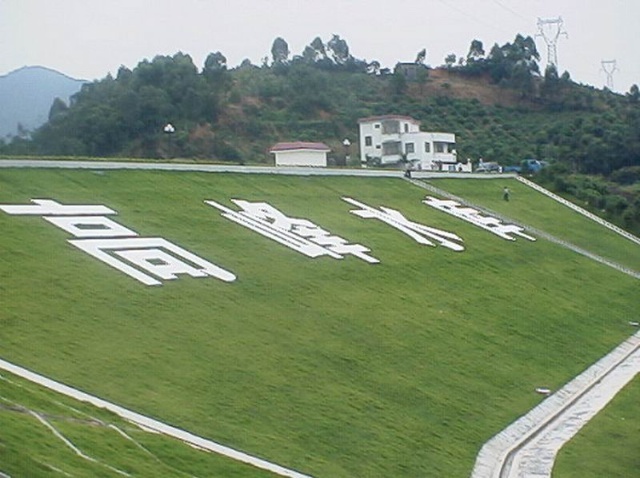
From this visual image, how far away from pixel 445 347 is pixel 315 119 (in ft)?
194

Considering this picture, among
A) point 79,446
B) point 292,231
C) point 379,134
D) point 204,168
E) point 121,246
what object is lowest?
point 79,446

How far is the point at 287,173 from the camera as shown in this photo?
3684 cm

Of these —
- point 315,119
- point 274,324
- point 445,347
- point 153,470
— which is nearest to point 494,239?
point 445,347

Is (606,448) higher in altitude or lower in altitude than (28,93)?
lower

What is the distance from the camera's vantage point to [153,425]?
48.5ft

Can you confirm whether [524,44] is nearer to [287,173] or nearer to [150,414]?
[287,173]

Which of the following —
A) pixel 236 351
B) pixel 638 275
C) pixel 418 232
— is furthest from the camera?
pixel 638 275

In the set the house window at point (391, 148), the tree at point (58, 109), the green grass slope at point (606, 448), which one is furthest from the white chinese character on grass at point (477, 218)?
the tree at point (58, 109)

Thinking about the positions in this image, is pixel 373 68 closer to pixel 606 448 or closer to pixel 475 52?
pixel 475 52

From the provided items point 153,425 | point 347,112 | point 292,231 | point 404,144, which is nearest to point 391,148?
point 404,144

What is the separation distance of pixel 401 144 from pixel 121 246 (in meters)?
49.1

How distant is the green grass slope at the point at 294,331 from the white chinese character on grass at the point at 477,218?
5.81 metres

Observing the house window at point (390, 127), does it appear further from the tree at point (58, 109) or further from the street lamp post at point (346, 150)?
the tree at point (58, 109)

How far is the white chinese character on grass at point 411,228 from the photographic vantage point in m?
34.2
